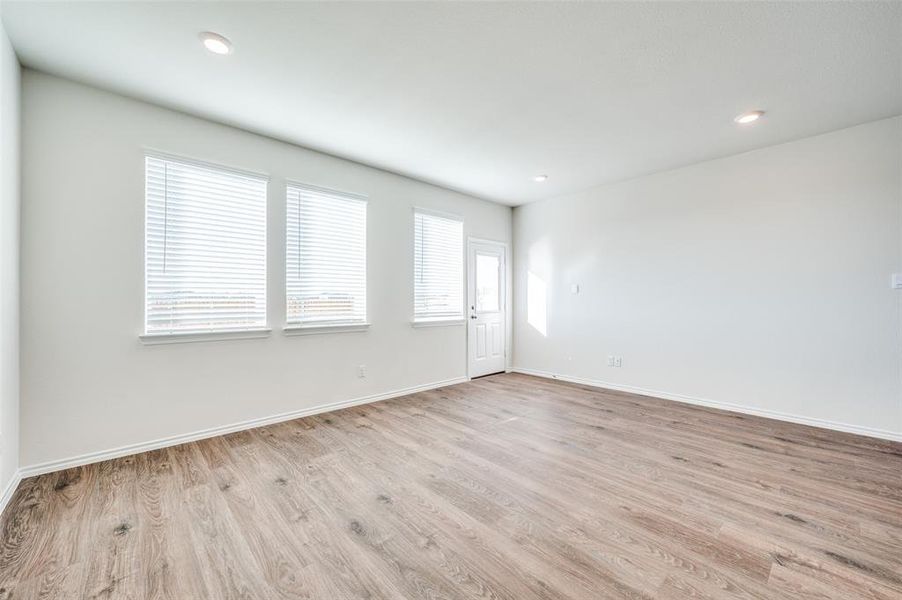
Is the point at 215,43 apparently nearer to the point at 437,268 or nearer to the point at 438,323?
the point at 437,268

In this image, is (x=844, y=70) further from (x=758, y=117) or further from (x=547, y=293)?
(x=547, y=293)

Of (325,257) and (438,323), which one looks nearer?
(325,257)

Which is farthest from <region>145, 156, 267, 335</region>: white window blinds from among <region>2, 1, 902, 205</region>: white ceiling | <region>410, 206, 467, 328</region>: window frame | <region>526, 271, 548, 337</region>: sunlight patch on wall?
<region>526, 271, 548, 337</region>: sunlight patch on wall

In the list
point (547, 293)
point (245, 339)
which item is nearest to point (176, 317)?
point (245, 339)

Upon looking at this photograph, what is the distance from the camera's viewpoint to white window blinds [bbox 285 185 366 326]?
12.4 ft

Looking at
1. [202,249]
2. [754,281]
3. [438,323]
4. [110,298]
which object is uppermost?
[202,249]

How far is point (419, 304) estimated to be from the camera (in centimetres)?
491

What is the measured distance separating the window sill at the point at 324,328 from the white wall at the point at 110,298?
0.08m

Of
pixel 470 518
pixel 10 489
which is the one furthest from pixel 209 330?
pixel 470 518

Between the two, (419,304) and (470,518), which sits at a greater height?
(419,304)

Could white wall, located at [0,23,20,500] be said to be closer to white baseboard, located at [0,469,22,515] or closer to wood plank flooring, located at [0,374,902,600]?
white baseboard, located at [0,469,22,515]

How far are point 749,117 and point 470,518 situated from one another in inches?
154

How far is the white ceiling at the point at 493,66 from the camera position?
2047mm

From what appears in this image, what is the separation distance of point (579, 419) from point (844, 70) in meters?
3.36
